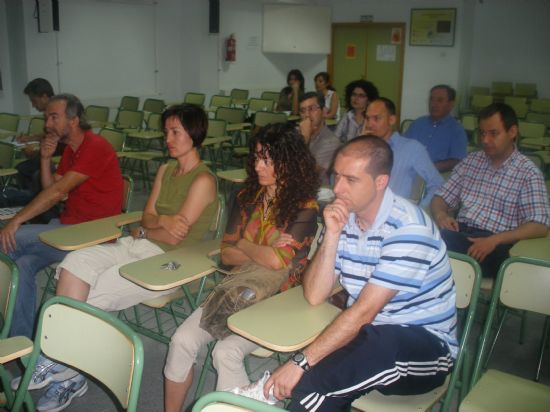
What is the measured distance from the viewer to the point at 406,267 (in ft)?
5.47

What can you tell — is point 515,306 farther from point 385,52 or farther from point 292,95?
point 385,52

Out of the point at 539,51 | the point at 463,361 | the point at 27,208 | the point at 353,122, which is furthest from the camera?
the point at 539,51

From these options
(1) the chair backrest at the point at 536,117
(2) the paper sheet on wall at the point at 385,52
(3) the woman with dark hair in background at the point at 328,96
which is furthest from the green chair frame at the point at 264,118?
(2) the paper sheet on wall at the point at 385,52

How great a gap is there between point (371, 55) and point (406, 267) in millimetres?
10238

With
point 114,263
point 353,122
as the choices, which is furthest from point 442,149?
point 114,263

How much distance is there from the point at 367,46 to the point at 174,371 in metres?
10.2

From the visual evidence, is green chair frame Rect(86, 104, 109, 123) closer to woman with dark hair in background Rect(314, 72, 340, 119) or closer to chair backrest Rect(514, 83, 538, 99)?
woman with dark hair in background Rect(314, 72, 340, 119)

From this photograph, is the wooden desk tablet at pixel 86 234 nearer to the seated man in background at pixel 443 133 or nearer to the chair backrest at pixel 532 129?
the seated man in background at pixel 443 133

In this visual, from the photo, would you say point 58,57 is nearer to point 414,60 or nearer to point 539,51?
point 414,60

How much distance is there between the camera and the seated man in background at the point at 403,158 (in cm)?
349

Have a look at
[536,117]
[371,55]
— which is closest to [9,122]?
[536,117]

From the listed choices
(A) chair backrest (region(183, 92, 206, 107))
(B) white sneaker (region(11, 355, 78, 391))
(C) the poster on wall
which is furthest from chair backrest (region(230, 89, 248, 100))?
(B) white sneaker (region(11, 355, 78, 391))

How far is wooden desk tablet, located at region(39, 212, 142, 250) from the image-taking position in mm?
2496

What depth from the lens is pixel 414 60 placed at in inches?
421
